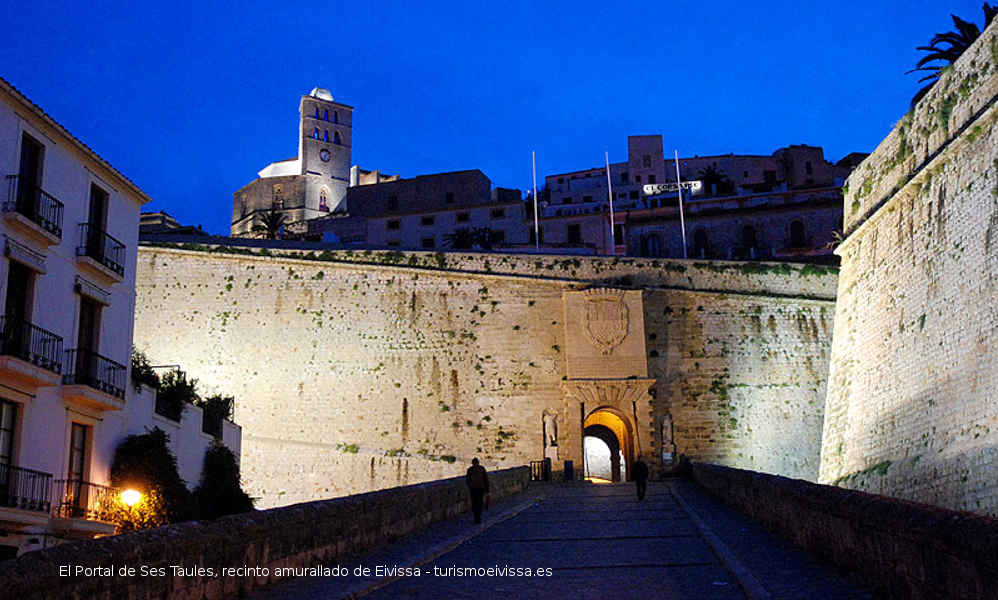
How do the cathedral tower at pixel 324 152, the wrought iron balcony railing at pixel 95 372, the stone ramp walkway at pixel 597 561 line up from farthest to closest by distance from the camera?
the cathedral tower at pixel 324 152
the wrought iron balcony railing at pixel 95 372
the stone ramp walkway at pixel 597 561

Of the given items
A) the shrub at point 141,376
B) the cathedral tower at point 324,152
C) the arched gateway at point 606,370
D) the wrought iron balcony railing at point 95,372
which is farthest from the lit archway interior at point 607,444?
the cathedral tower at point 324,152

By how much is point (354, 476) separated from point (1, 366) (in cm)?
1302

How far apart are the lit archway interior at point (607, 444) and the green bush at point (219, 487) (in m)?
9.67

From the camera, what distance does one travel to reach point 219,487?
16281 mm

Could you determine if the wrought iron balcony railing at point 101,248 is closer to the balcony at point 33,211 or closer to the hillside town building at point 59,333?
the hillside town building at point 59,333

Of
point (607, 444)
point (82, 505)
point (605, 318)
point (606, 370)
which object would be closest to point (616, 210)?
point (607, 444)

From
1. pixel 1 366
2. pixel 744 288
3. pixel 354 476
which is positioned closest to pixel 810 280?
pixel 744 288

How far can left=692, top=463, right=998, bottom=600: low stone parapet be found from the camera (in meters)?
4.05

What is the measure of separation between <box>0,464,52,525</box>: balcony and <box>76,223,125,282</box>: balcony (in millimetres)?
3109

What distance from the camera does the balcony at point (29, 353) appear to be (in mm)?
11461

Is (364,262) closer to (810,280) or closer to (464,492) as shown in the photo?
(810,280)

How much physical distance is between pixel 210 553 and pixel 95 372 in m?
9.06

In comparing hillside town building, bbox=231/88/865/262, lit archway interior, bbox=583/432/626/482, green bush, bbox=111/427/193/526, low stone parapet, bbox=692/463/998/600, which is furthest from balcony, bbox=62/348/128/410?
lit archway interior, bbox=583/432/626/482

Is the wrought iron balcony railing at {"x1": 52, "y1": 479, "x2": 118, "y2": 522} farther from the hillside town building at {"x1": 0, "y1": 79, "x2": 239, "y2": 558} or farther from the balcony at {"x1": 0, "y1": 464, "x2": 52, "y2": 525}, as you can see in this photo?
the balcony at {"x1": 0, "y1": 464, "x2": 52, "y2": 525}
